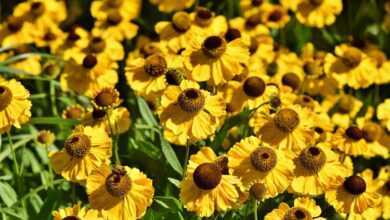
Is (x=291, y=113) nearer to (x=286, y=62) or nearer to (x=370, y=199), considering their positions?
(x=370, y=199)

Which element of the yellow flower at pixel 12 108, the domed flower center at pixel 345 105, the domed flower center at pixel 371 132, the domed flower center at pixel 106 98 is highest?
the yellow flower at pixel 12 108

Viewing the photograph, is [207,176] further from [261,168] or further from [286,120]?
[286,120]

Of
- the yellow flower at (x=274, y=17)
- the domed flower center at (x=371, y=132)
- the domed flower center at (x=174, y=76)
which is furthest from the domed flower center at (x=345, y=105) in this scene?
the domed flower center at (x=174, y=76)

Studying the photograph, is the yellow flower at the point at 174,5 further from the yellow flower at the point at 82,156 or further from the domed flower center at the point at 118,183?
the domed flower center at the point at 118,183

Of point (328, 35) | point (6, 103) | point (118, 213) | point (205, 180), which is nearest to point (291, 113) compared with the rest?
point (205, 180)

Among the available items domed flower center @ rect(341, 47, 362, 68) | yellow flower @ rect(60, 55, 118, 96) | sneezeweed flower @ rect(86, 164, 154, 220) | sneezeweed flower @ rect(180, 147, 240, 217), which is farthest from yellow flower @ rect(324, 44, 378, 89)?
sneezeweed flower @ rect(86, 164, 154, 220)

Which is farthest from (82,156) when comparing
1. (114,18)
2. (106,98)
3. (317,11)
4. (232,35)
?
(317,11)
